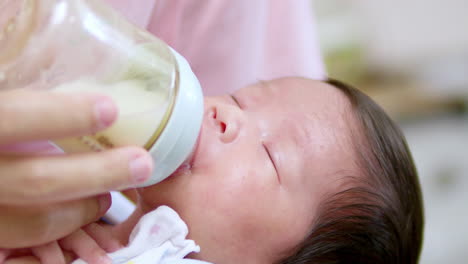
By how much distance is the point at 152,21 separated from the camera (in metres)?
1.22

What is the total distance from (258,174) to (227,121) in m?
0.09

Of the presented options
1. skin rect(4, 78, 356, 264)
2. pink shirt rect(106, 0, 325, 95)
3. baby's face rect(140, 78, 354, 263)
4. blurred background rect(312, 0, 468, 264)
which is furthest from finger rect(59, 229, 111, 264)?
blurred background rect(312, 0, 468, 264)

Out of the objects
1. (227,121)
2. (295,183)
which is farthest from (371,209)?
(227,121)

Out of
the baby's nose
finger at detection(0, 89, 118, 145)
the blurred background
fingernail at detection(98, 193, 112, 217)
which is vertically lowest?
the blurred background

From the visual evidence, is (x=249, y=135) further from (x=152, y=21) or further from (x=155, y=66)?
(x=152, y=21)

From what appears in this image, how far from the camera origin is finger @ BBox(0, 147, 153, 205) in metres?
0.58

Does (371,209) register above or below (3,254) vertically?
above

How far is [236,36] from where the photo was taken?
1.24 m

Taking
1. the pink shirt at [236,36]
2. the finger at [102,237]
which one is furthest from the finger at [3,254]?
the pink shirt at [236,36]

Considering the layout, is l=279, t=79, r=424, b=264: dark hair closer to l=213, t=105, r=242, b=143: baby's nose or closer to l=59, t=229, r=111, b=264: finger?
l=213, t=105, r=242, b=143: baby's nose

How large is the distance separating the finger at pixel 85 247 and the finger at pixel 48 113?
0.81 feet

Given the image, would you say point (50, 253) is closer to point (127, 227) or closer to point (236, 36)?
point (127, 227)

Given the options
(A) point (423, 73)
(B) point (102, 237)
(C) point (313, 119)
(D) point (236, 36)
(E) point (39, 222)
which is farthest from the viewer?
(A) point (423, 73)

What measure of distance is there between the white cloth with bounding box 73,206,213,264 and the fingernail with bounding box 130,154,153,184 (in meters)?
0.19
